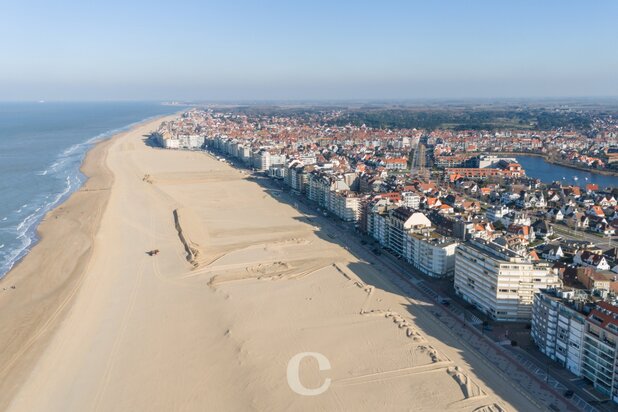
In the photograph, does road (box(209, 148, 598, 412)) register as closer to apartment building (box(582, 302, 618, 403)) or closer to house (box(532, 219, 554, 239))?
apartment building (box(582, 302, 618, 403))

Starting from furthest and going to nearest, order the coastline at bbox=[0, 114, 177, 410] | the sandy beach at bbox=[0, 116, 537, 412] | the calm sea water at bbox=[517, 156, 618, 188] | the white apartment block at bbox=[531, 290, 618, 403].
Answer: the calm sea water at bbox=[517, 156, 618, 188]
the coastline at bbox=[0, 114, 177, 410]
the sandy beach at bbox=[0, 116, 537, 412]
the white apartment block at bbox=[531, 290, 618, 403]

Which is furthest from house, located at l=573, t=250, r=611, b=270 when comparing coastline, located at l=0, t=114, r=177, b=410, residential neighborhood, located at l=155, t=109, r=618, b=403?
coastline, located at l=0, t=114, r=177, b=410

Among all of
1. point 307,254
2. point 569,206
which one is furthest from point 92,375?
point 569,206

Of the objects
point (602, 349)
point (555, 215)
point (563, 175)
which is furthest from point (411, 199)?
point (563, 175)

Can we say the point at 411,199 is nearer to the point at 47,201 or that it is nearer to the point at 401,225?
the point at 401,225

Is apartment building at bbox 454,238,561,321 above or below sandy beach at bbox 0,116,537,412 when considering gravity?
above

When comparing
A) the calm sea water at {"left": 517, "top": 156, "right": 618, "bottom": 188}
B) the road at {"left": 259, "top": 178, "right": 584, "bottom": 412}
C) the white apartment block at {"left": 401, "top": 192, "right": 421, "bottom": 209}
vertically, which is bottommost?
the calm sea water at {"left": 517, "top": 156, "right": 618, "bottom": 188}
